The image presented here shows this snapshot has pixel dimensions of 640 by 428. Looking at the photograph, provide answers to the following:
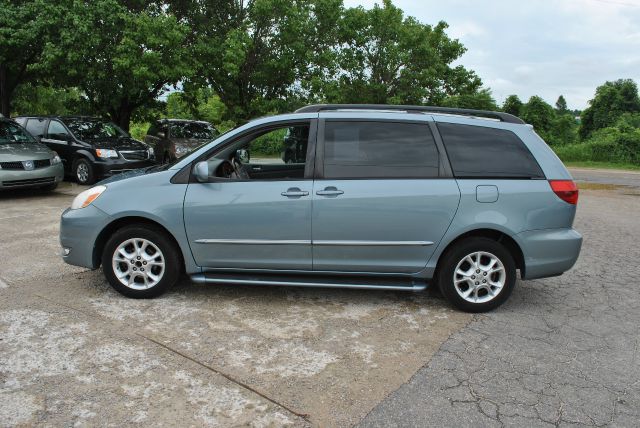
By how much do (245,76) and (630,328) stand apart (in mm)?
19433

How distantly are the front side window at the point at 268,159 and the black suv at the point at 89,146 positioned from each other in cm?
751

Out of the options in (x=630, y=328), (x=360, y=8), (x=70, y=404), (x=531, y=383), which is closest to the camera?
(x=70, y=404)

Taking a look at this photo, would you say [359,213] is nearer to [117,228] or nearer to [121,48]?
[117,228]

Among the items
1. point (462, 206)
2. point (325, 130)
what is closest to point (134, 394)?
point (325, 130)

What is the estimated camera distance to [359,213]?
423 centimetres

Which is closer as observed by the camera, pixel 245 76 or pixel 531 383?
pixel 531 383

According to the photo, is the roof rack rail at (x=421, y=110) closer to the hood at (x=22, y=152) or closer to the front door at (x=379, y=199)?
the front door at (x=379, y=199)

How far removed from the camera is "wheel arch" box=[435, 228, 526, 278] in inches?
171

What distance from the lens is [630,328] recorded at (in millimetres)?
4148

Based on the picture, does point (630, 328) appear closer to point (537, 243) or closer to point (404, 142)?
point (537, 243)

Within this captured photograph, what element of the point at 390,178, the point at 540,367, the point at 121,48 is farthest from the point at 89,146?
the point at 540,367

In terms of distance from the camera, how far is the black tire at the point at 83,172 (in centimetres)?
1174

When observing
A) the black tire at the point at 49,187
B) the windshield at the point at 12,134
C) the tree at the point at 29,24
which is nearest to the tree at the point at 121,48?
the tree at the point at 29,24

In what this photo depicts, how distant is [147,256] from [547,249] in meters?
3.48
